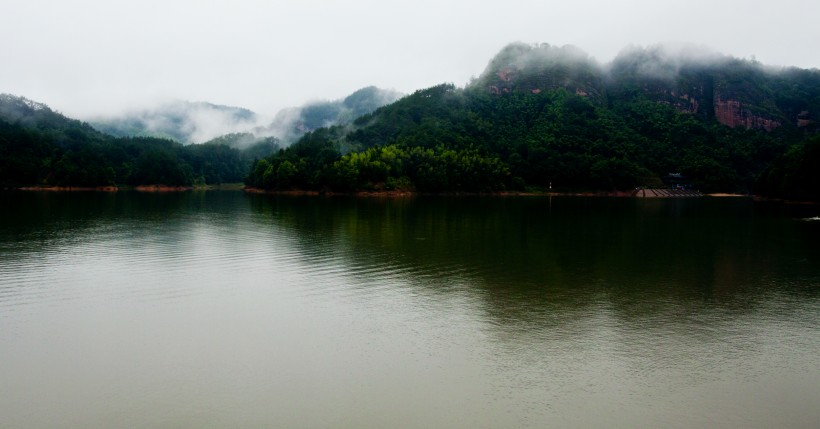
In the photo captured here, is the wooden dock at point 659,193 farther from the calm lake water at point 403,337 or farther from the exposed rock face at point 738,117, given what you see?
the calm lake water at point 403,337

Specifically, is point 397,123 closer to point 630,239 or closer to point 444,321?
point 630,239

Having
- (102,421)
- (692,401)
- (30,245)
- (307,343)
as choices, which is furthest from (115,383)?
(30,245)

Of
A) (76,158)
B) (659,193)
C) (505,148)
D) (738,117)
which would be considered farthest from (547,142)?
(76,158)

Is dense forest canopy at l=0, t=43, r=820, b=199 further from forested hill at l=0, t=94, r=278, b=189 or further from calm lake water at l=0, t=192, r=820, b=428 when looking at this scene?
calm lake water at l=0, t=192, r=820, b=428

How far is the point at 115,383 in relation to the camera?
11.4 m

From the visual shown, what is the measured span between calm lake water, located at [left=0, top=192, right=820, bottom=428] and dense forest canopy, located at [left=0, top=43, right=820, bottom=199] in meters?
75.3

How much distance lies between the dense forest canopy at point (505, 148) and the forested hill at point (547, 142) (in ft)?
1.30

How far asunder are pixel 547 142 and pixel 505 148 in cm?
1165

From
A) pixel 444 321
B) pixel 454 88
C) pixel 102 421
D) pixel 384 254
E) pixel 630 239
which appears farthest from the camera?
pixel 454 88

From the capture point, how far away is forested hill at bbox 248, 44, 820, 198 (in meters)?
127

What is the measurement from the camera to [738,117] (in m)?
190

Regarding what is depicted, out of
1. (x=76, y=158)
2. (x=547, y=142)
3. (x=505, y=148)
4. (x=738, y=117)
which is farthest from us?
(x=738, y=117)

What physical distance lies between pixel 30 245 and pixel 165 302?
1731cm

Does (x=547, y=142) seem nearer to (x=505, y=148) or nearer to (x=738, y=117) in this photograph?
(x=505, y=148)
